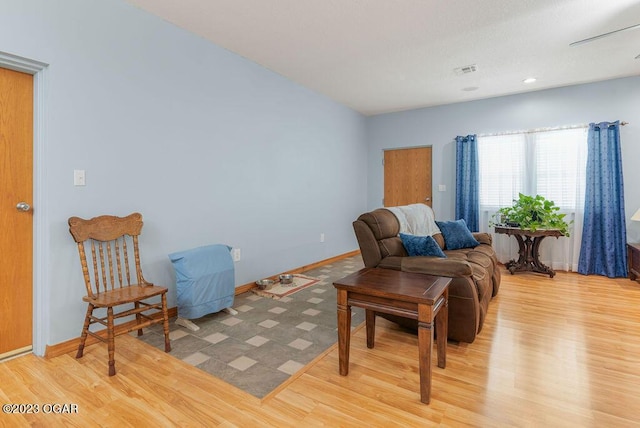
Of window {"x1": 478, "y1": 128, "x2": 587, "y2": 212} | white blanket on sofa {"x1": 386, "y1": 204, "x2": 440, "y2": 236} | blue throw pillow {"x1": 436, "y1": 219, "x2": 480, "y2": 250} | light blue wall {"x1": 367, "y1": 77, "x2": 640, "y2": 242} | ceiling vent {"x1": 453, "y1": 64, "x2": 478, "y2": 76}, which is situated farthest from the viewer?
window {"x1": 478, "y1": 128, "x2": 587, "y2": 212}

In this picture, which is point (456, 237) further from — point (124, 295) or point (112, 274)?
point (112, 274)

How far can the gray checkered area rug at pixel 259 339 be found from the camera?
193 centimetres

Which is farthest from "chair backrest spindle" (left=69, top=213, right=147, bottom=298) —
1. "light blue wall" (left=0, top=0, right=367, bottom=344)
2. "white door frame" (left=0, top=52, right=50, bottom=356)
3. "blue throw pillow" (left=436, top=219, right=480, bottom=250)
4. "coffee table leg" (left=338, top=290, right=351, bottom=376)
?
"blue throw pillow" (left=436, top=219, right=480, bottom=250)

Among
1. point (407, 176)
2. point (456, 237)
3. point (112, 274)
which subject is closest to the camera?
point (112, 274)

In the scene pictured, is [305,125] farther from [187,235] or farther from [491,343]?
[491,343]

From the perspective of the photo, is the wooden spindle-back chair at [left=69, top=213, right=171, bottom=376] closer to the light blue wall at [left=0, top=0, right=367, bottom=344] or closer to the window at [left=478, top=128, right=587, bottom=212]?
the light blue wall at [left=0, top=0, right=367, bottom=344]

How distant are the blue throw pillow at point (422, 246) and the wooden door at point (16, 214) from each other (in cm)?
268

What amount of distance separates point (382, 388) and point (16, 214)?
2.51m

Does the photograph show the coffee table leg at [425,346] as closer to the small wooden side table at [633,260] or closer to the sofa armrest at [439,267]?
the sofa armrest at [439,267]

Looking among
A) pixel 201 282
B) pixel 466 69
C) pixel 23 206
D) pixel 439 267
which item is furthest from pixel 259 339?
pixel 466 69

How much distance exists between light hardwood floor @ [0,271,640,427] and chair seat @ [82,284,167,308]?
0.40 metres

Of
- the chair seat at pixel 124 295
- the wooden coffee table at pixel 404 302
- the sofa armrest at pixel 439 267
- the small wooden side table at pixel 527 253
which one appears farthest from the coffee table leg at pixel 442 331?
the small wooden side table at pixel 527 253

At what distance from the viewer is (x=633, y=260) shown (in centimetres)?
384

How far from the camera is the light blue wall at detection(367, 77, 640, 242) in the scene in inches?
159
